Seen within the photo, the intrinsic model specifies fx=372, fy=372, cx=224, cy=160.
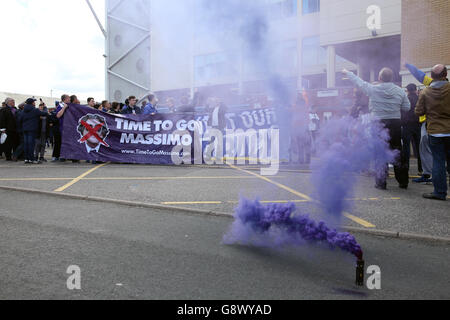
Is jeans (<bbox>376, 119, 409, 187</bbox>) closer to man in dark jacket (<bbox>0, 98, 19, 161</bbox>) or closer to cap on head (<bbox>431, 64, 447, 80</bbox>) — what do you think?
cap on head (<bbox>431, 64, 447, 80</bbox>)

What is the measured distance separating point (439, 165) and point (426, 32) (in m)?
11.2

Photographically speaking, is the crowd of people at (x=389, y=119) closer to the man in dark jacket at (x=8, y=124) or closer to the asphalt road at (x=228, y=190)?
the man in dark jacket at (x=8, y=124)

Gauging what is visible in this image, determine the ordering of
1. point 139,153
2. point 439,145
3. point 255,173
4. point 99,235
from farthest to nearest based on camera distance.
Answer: point 139,153, point 255,173, point 439,145, point 99,235

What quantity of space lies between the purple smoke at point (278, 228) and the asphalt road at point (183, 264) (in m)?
0.16

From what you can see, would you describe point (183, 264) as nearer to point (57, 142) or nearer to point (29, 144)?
point (57, 142)

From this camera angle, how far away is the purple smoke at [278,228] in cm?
326

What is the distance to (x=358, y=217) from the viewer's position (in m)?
4.83

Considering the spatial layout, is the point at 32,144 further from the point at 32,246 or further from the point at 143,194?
the point at 32,246

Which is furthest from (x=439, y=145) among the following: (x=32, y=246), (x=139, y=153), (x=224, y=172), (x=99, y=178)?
(x=139, y=153)

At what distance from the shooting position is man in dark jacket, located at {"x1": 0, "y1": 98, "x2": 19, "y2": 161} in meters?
13.1

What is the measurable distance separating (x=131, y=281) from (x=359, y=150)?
269cm

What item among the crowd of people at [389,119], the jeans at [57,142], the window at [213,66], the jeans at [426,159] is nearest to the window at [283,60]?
the window at [213,66]

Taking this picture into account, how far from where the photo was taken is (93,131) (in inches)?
452

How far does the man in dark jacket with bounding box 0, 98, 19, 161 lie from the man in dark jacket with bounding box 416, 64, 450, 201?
1295 cm
